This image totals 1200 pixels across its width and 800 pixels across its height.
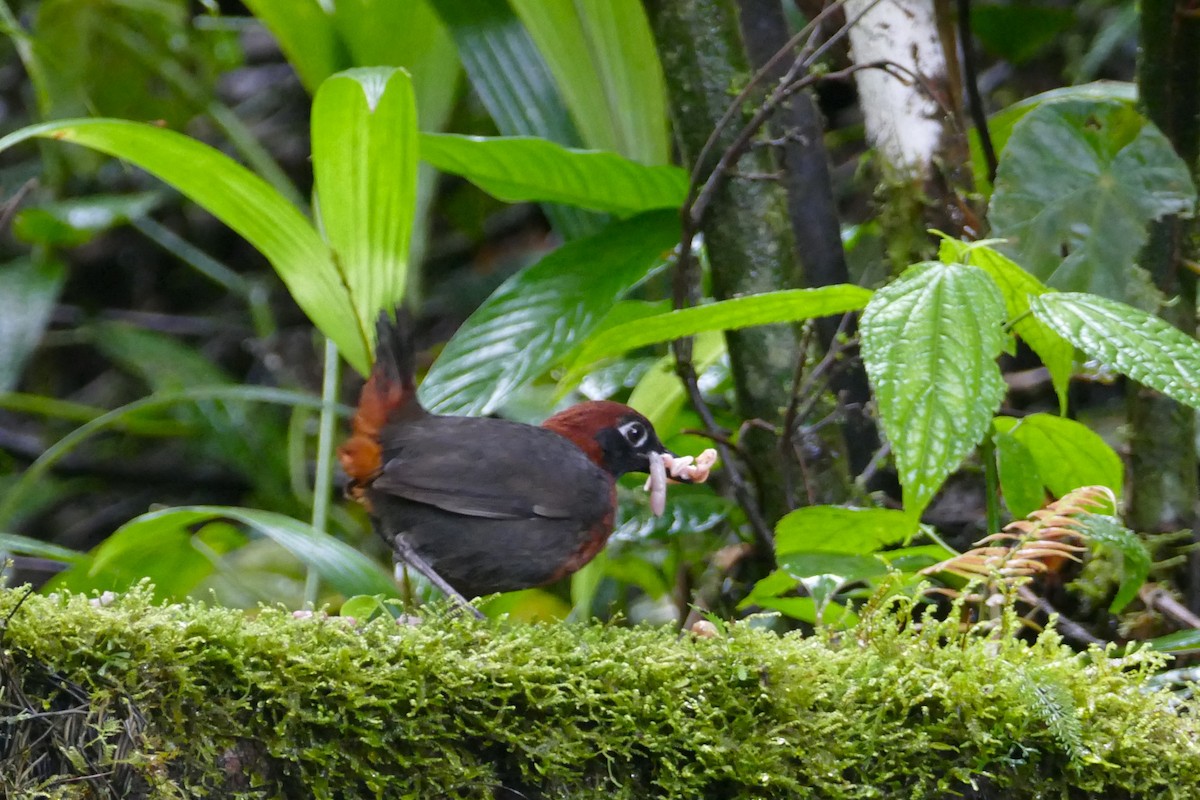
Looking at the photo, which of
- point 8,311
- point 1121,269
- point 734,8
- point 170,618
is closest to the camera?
point 170,618

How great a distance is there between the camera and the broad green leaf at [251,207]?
200 cm

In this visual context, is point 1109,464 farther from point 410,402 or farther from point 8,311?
point 8,311

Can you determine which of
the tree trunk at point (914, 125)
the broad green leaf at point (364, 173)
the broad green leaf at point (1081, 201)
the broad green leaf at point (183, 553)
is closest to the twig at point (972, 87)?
the tree trunk at point (914, 125)

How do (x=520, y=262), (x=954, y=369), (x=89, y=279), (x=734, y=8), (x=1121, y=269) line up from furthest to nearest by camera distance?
(x=89, y=279), (x=520, y=262), (x=734, y=8), (x=1121, y=269), (x=954, y=369)

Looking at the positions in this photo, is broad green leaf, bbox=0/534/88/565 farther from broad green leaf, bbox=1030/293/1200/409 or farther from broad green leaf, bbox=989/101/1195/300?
broad green leaf, bbox=989/101/1195/300

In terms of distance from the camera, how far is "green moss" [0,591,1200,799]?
119 centimetres

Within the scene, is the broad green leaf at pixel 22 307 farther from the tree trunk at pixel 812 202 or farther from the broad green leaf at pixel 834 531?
the broad green leaf at pixel 834 531

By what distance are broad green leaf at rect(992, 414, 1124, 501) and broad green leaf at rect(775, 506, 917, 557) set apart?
8.7 inches

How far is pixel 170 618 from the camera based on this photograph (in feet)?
4.14

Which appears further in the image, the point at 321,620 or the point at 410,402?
the point at 410,402

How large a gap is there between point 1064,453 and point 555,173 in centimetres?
105

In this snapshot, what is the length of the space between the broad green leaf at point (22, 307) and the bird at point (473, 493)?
1.75 meters

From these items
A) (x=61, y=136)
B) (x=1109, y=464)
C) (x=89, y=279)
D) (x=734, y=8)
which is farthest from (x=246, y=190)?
(x=89, y=279)

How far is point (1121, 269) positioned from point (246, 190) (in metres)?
1.54
